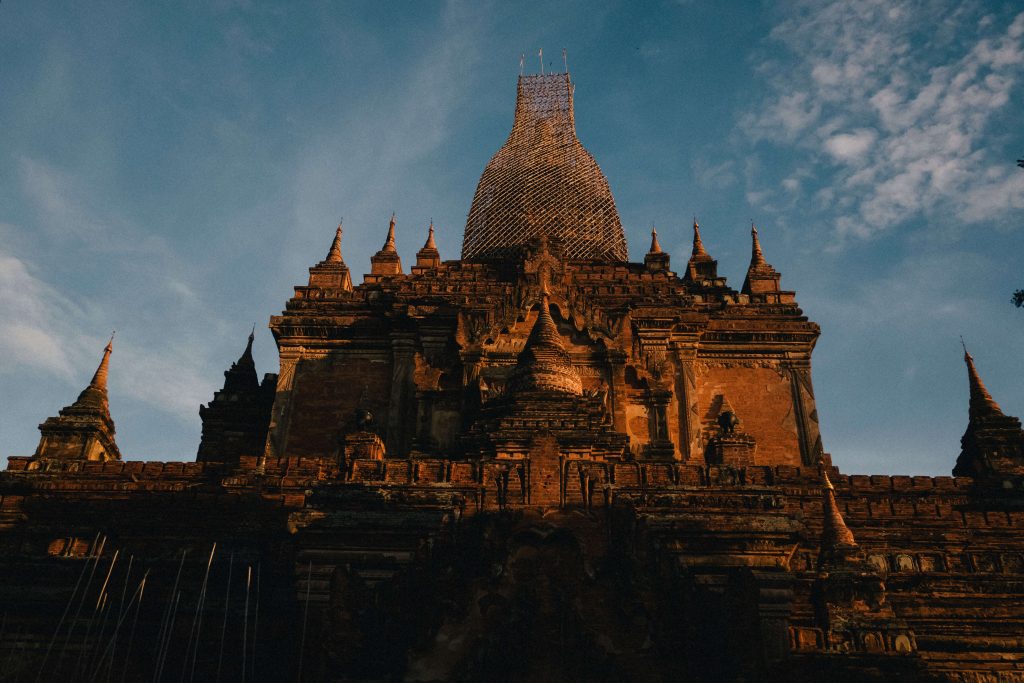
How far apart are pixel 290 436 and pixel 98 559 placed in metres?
9.99

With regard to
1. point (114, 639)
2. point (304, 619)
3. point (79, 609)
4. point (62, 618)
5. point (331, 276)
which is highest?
point (331, 276)

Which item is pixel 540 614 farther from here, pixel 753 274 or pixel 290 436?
pixel 753 274

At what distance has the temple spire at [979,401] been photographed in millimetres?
29969

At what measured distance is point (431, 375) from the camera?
28406mm

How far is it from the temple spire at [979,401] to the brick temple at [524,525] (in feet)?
0.41

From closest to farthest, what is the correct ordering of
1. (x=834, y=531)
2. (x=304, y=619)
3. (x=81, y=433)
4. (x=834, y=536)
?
(x=304, y=619) → (x=834, y=536) → (x=834, y=531) → (x=81, y=433)

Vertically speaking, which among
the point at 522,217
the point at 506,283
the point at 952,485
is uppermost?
the point at 522,217

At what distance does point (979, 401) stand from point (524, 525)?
62.3ft

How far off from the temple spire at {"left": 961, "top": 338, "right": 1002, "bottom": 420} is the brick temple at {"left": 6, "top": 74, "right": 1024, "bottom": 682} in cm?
13

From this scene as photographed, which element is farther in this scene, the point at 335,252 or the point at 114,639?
the point at 335,252

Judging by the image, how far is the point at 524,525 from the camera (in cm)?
1769

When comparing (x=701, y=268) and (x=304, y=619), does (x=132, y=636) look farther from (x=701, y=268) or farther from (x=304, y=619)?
(x=701, y=268)

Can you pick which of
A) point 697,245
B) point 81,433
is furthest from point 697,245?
point 81,433

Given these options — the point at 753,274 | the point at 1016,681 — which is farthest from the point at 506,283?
the point at 1016,681
